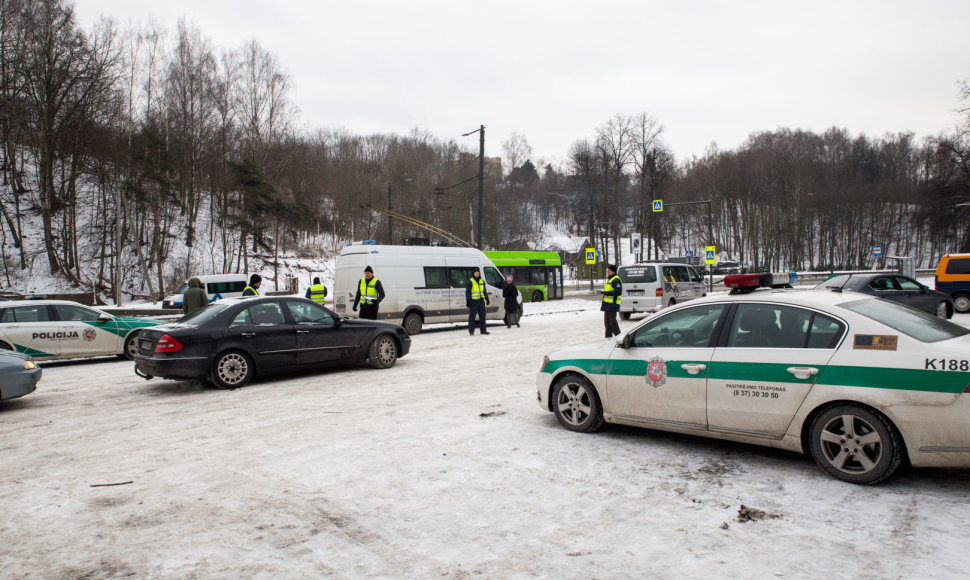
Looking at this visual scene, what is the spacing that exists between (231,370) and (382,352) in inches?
103

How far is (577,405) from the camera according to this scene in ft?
19.8

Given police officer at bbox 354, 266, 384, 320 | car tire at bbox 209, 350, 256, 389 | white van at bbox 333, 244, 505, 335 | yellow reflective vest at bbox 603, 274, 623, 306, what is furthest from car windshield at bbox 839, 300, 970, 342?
white van at bbox 333, 244, 505, 335

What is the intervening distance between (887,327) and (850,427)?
802 millimetres

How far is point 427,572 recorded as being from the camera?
3193mm

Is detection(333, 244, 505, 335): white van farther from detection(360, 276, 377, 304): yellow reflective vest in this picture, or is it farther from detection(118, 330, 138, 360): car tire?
detection(118, 330, 138, 360): car tire

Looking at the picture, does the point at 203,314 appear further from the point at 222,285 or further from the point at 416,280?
the point at 222,285

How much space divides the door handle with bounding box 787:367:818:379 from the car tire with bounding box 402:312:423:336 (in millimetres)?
13604

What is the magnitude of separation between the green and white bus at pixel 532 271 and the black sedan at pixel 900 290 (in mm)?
17693

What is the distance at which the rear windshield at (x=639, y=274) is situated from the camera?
19344mm

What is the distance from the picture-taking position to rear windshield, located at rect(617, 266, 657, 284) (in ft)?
63.5

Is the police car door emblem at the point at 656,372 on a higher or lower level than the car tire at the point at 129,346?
higher

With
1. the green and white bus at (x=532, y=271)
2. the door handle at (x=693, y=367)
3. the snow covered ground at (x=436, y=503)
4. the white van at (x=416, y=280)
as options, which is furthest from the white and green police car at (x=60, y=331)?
the green and white bus at (x=532, y=271)

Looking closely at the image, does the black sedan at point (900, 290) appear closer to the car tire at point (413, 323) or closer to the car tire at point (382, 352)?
the car tire at point (413, 323)

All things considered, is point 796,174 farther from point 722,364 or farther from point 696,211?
point 722,364
